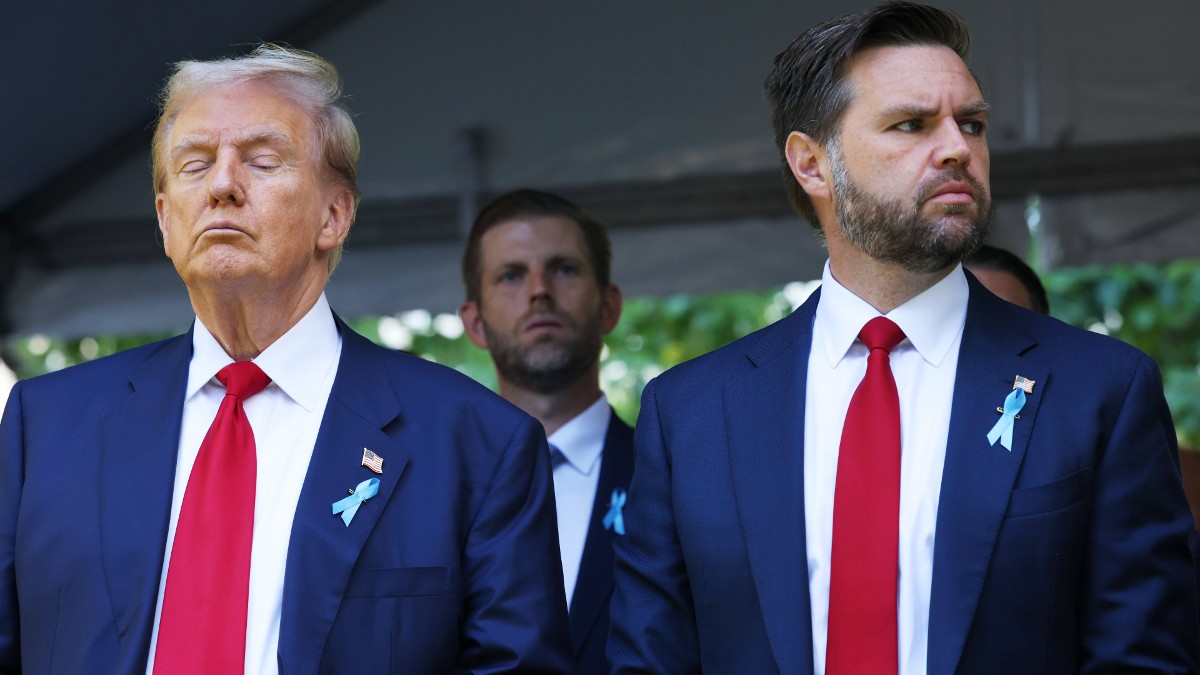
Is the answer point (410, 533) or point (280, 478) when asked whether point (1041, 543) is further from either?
point (280, 478)

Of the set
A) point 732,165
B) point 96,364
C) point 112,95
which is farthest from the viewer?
point 732,165

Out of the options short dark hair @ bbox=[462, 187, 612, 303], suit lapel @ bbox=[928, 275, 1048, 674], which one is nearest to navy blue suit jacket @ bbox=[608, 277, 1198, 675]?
suit lapel @ bbox=[928, 275, 1048, 674]

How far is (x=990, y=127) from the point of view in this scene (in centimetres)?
480

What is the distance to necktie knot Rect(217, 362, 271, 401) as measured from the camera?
285cm

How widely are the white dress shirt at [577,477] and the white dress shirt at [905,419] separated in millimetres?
1095

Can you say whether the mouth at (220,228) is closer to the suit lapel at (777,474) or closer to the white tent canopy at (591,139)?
the suit lapel at (777,474)

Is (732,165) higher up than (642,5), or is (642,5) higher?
(642,5)

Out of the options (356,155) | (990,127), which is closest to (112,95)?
(356,155)

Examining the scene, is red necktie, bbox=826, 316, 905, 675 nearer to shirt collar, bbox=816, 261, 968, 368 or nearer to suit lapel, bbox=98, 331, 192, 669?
shirt collar, bbox=816, 261, 968, 368

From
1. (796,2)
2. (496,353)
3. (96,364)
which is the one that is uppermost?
(796,2)

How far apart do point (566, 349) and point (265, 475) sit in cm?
158

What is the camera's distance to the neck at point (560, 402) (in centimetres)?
420

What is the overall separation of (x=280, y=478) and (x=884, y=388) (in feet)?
3.62

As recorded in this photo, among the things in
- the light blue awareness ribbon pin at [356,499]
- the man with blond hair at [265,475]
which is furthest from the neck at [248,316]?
the light blue awareness ribbon pin at [356,499]
